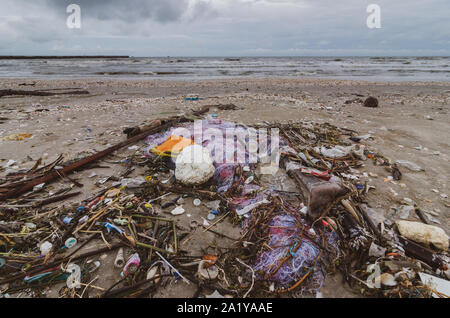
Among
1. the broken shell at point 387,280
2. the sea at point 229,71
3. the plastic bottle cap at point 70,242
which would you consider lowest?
the broken shell at point 387,280

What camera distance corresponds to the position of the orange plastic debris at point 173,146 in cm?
350

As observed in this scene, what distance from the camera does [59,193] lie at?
288cm

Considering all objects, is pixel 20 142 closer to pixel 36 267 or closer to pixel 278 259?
pixel 36 267

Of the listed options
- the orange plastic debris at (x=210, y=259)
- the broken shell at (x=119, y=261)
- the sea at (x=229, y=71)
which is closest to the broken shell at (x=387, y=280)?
the orange plastic debris at (x=210, y=259)

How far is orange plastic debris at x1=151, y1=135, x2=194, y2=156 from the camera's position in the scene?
3.50 metres

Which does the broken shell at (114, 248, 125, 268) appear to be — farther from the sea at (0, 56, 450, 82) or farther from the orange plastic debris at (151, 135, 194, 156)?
the sea at (0, 56, 450, 82)

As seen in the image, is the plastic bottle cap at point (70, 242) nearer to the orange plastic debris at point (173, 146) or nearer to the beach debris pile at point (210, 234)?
the beach debris pile at point (210, 234)

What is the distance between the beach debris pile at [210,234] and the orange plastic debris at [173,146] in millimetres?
53

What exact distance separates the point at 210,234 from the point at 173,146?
1.83 meters

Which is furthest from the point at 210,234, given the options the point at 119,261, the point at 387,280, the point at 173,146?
the point at 173,146

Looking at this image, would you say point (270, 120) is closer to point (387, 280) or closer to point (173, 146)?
point (173, 146)

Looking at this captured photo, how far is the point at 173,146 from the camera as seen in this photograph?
3592 millimetres

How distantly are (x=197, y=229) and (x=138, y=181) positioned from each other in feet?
4.38

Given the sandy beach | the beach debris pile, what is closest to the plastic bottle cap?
the beach debris pile
